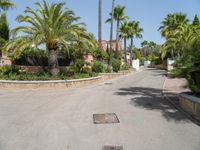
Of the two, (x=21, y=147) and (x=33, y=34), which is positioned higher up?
(x=33, y=34)

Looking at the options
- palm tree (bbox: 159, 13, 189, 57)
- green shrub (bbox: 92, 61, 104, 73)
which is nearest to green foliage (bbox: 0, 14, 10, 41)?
green shrub (bbox: 92, 61, 104, 73)

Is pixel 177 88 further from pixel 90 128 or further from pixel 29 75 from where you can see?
pixel 90 128

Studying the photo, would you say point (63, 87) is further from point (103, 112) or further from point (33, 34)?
point (103, 112)

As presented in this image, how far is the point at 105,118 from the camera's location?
8.50m

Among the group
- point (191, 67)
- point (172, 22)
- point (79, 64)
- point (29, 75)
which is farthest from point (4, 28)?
point (172, 22)

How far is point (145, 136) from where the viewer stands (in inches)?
255

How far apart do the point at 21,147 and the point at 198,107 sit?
228 inches

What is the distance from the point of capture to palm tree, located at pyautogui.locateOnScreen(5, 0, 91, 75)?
17.2 meters

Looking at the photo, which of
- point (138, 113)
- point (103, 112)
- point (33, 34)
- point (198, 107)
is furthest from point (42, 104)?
point (33, 34)

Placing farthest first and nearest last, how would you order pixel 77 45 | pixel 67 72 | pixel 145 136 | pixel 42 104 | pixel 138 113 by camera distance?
pixel 67 72 → pixel 77 45 → pixel 42 104 → pixel 138 113 → pixel 145 136

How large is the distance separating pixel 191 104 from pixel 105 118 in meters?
3.24

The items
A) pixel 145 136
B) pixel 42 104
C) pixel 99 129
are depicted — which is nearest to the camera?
pixel 145 136

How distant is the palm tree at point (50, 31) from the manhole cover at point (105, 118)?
30.5ft

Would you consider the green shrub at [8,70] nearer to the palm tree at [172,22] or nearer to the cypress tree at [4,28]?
the cypress tree at [4,28]
